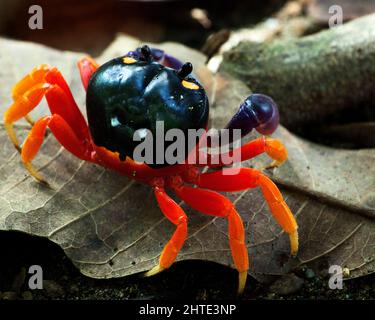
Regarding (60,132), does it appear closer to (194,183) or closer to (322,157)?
(194,183)

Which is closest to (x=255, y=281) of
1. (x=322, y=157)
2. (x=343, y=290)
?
(x=343, y=290)

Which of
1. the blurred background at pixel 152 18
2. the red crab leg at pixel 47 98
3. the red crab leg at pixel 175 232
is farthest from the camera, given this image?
the blurred background at pixel 152 18

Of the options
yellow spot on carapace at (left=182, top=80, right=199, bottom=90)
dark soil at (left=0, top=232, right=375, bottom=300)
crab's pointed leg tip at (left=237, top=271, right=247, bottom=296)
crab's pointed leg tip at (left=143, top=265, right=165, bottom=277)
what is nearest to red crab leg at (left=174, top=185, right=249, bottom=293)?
crab's pointed leg tip at (left=237, top=271, right=247, bottom=296)

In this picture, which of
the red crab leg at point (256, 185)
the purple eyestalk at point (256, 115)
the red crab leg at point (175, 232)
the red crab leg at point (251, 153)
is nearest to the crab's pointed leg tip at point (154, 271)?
the red crab leg at point (175, 232)

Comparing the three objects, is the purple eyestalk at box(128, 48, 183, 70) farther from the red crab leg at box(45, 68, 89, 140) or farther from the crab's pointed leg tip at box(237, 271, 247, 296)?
the crab's pointed leg tip at box(237, 271, 247, 296)

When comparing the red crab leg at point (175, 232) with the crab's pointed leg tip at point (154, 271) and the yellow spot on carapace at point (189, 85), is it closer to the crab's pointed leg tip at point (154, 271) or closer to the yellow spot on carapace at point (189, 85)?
the crab's pointed leg tip at point (154, 271)
